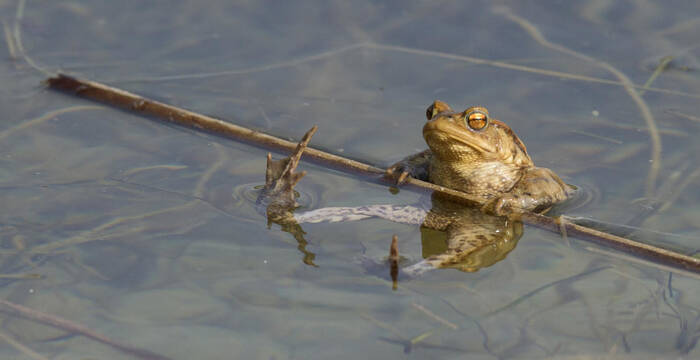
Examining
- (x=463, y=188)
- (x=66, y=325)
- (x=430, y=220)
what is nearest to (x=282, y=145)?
(x=430, y=220)

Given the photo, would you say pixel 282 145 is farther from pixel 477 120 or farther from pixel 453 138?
pixel 477 120

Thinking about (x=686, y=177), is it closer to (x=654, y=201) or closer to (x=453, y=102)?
(x=654, y=201)

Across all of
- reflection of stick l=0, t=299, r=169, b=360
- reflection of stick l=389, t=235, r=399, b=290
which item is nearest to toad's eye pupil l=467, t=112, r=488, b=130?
reflection of stick l=389, t=235, r=399, b=290

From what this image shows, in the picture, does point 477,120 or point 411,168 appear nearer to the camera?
point 477,120

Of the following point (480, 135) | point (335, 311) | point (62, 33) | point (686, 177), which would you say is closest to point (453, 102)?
point (480, 135)

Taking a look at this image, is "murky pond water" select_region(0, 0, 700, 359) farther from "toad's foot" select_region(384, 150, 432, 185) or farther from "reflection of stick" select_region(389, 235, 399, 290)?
"toad's foot" select_region(384, 150, 432, 185)
